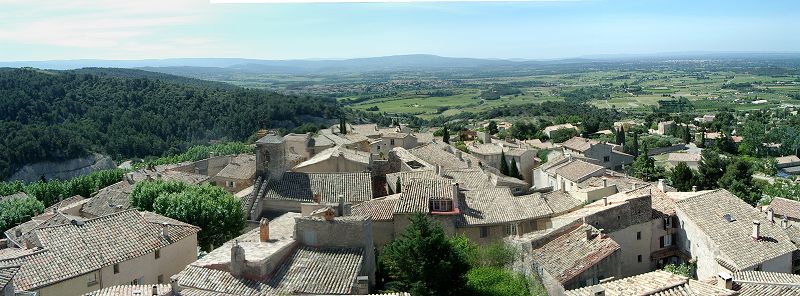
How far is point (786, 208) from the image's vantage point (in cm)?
3653

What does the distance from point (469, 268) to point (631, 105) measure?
161541mm

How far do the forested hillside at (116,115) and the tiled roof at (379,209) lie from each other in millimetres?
67049

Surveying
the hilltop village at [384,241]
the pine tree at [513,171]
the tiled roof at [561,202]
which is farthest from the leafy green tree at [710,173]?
the tiled roof at [561,202]

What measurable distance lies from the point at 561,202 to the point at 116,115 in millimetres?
84937

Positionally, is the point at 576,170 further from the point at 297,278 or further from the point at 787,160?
the point at 787,160

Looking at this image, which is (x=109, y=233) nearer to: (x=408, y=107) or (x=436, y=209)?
(x=436, y=209)

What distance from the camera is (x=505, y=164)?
42781 millimetres

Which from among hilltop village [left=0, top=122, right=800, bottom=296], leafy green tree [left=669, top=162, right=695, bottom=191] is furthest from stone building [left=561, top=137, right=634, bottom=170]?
hilltop village [left=0, top=122, right=800, bottom=296]

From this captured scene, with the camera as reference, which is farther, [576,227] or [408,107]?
[408,107]

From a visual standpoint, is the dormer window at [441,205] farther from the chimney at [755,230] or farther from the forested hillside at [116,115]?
the forested hillside at [116,115]

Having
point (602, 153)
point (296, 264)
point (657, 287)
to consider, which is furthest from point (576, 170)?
point (602, 153)

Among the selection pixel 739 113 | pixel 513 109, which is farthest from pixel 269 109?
pixel 739 113

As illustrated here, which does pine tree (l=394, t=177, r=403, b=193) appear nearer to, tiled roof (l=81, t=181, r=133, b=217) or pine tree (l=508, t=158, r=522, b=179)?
tiled roof (l=81, t=181, r=133, b=217)

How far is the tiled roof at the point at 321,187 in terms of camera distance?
26.9 metres
